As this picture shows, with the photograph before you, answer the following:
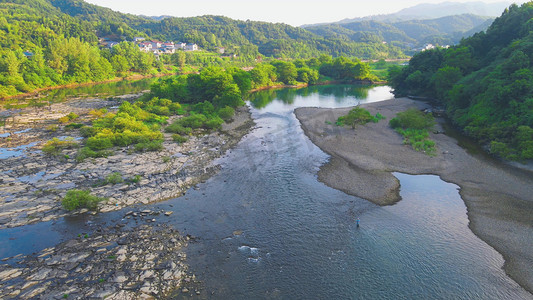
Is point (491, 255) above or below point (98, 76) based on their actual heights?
below

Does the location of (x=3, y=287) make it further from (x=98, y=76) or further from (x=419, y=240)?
(x=98, y=76)

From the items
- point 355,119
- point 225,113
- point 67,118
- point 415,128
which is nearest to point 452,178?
point 415,128

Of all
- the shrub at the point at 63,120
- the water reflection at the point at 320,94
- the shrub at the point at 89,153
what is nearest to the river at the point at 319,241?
the shrub at the point at 89,153

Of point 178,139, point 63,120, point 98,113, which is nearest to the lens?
point 178,139

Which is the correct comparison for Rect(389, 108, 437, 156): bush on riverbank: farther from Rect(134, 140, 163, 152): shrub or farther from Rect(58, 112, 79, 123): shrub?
Rect(58, 112, 79, 123): shrub

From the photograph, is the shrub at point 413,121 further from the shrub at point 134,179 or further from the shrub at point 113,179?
the shrub at point 113,179

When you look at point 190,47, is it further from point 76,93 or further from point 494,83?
point 494,83

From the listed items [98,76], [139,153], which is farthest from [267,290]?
[98,76]
